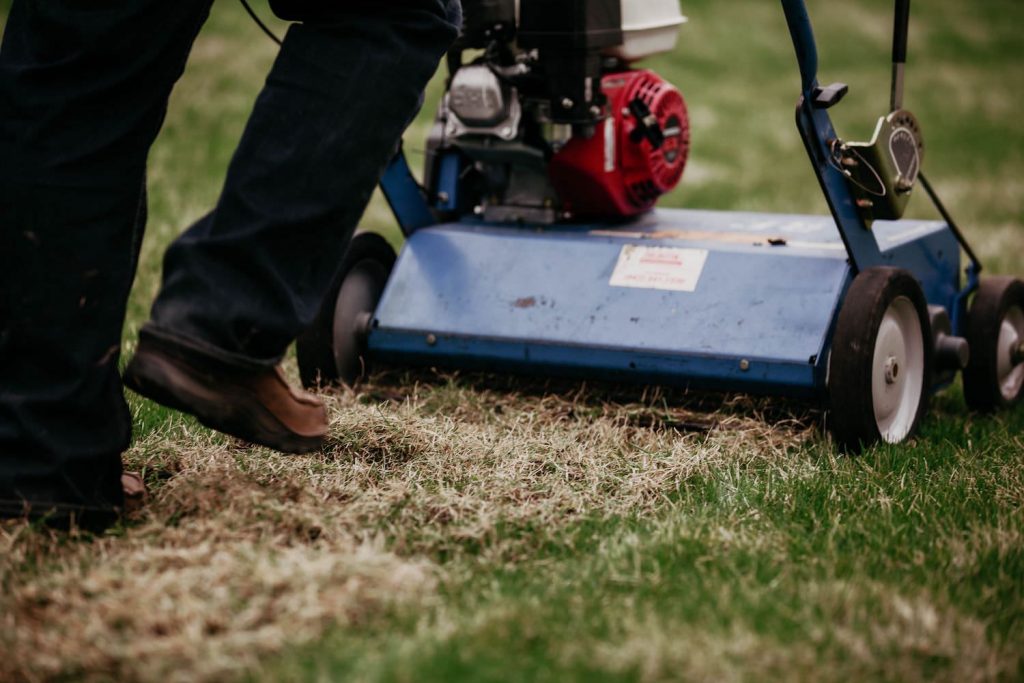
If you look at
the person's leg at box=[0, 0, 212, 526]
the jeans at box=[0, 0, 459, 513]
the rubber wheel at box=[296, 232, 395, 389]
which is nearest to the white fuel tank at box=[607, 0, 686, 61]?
the rubber wheel at box=[296, 232, 395, 389]

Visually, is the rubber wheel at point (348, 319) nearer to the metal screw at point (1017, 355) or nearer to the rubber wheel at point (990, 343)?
the rubber wheel at point (990, 343)

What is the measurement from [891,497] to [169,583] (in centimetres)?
119

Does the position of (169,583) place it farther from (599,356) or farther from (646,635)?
(599,356)

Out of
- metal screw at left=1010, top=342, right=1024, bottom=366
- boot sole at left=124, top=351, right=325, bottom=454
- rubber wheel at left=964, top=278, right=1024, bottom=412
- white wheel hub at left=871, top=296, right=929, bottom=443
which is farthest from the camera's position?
metal screw at left=1010, top=342, right=1024, bottom=366

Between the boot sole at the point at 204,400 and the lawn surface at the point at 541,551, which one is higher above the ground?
the boot sole at the point at 204,400

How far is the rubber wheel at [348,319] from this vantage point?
2877mm

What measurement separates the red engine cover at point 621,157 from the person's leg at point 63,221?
1287mm

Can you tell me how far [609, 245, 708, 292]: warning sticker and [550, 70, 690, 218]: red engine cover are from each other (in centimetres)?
25

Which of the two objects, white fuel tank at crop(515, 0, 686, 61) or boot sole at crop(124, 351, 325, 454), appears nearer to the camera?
boot sole at crop(124, 351, 325, 454)

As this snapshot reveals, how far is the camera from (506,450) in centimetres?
238

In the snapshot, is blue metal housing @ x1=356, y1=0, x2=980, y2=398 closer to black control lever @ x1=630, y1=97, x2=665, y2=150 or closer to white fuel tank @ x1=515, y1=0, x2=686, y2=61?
black control lever @ x1=630, y1=97, x2=665, y2=150

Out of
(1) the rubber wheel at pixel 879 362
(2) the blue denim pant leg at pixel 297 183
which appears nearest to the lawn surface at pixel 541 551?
(1) the rubber wheel at pixel 879 362

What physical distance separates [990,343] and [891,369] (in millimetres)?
490

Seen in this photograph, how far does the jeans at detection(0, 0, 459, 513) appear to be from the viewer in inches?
71.4
